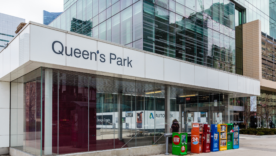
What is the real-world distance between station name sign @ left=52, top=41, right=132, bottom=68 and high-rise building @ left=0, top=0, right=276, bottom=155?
39 mm

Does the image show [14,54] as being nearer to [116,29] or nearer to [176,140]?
[176,140]

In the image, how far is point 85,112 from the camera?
10641mm

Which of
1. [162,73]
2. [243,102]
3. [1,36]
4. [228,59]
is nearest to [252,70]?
[243,102]

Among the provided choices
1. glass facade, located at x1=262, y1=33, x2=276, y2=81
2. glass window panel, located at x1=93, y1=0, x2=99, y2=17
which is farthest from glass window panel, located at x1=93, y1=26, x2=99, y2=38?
glass facade, located at x1=262, y1=33, x2=276, y2=81

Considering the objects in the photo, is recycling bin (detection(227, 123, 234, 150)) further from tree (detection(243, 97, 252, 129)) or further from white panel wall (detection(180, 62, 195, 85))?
tree (detection(243, 97, 252, 129))

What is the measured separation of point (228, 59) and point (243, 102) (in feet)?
36.3

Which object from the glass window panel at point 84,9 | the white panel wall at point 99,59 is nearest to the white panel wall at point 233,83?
Result: the white panel wall at point 99,59

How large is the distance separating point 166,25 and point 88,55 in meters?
12.1

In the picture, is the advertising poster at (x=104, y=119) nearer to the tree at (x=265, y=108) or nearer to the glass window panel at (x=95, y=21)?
the glass window panel at (x=95, y=21)

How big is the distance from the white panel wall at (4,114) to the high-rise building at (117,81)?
10 centimetres

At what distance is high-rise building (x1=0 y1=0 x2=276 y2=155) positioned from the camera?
31.2 ft

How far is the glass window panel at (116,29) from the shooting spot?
2139 cm

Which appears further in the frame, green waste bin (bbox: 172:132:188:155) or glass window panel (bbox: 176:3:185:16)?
glass window panel (bbox: 176:3:185:16)

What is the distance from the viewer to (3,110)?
12.5 m
